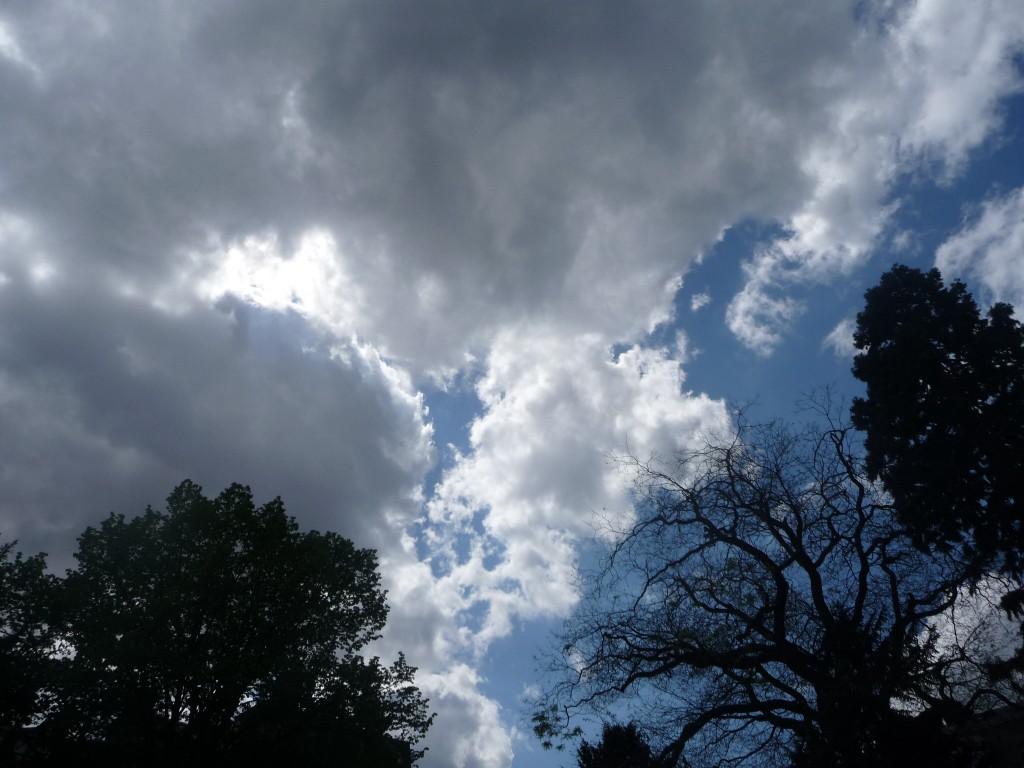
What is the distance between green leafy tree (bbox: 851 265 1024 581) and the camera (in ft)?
59.2

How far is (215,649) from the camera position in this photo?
21891 millimetres

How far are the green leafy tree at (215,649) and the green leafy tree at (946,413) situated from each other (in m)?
19.7

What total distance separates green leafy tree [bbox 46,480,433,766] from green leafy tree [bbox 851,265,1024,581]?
775 inches

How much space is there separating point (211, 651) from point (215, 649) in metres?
0.14

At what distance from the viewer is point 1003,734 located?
50.6 feet

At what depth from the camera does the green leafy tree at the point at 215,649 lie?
20.8 meters

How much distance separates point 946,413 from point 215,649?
2504cm

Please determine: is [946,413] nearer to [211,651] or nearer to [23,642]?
[211,651]

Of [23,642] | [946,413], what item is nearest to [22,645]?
[23,642]

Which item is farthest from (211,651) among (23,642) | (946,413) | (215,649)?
(946,413)

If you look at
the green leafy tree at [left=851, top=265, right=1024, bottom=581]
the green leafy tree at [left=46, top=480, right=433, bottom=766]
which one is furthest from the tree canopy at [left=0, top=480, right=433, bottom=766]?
the green leafy tree at [left=851, top=265, right=1024, bottom=581]

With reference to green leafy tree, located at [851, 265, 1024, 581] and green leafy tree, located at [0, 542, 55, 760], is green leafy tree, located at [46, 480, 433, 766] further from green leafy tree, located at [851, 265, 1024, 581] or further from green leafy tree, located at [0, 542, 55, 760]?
green leafy tree, located at [851, 265, 1024, 581]

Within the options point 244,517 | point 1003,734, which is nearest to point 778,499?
point 1003,734

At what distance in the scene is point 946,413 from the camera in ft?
63.7
